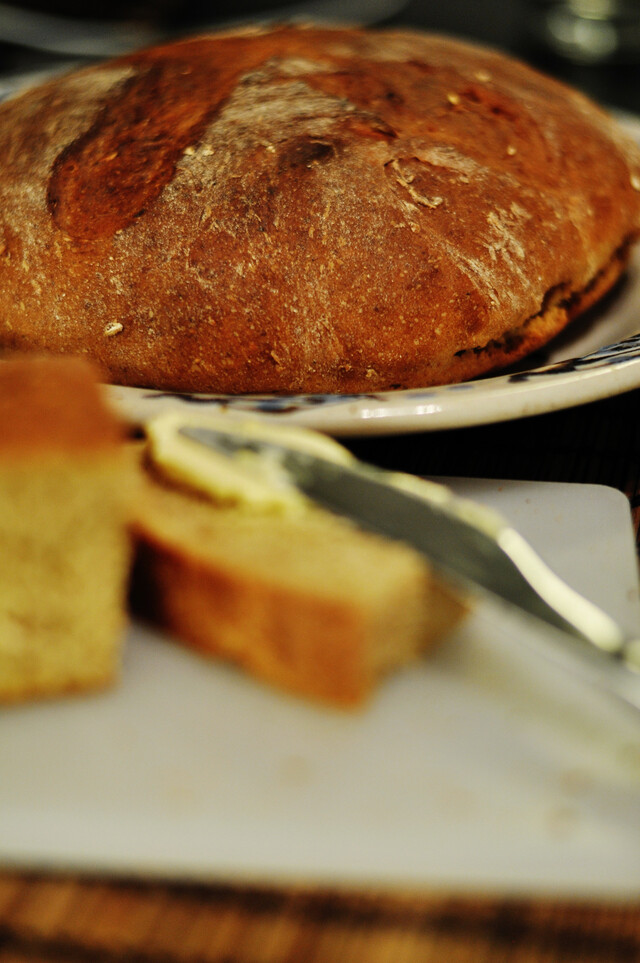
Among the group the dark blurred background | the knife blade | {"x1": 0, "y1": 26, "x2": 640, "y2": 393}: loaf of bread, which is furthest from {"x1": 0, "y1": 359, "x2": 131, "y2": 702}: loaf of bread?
the dark blurred background

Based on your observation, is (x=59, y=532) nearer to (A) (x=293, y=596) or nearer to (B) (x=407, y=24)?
(A) (x=293, y=596)

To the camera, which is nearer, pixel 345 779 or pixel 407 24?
pixel 345 779

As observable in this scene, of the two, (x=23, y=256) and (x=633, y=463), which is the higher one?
(x=23, y=256)

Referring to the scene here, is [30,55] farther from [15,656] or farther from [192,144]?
[15,656]

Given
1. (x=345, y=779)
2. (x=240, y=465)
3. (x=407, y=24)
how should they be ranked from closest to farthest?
(x=345, y=779) → (x=240, y=465) → (x=407, y=24)

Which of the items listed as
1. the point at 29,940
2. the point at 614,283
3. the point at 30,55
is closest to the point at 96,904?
the point at 29,940

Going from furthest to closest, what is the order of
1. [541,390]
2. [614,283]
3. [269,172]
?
[614,283]
[269,172]
[541,390]

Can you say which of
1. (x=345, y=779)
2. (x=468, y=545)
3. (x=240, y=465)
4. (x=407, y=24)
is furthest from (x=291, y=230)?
(x=407, y=24)

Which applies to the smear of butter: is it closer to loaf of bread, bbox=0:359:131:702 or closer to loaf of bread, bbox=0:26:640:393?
loaf of bread, bbox=0:359:131:702
